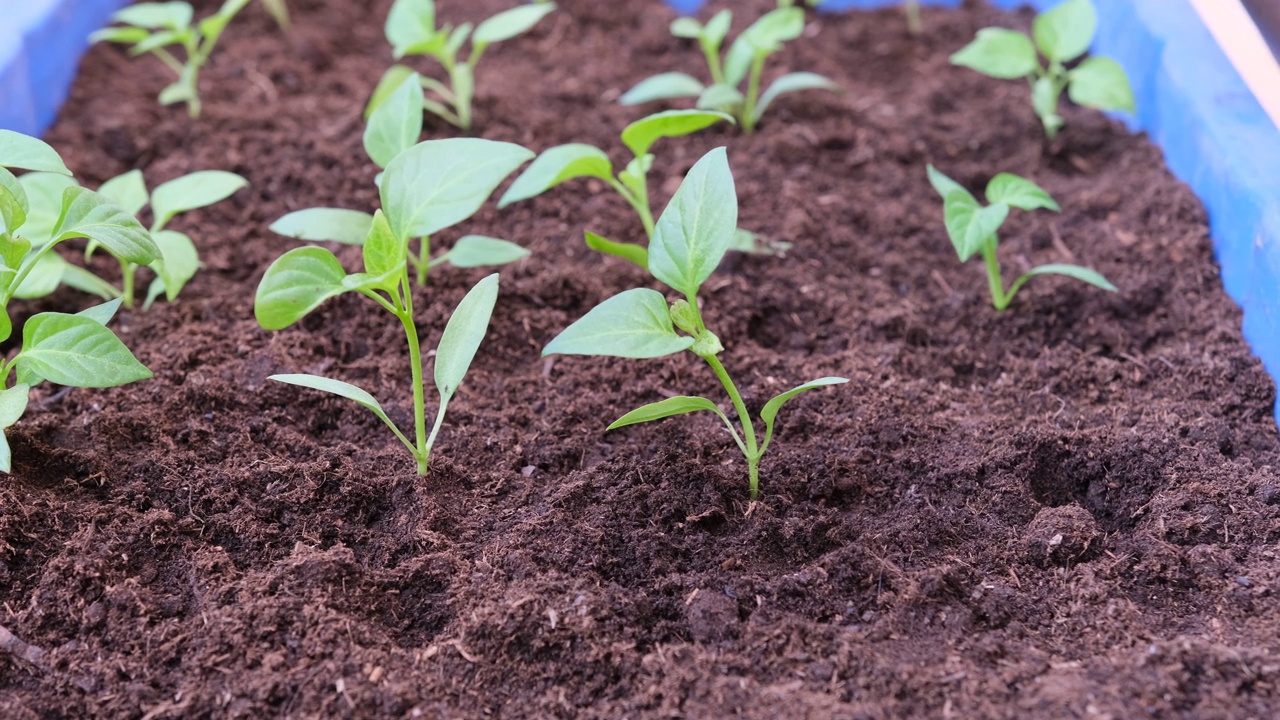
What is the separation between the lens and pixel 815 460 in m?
1.42

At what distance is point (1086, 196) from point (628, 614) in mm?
1328

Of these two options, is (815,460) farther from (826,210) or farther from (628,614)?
(826,210)

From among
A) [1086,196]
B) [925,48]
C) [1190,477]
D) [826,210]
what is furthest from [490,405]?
[925,48]

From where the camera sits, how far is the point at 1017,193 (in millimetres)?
1685

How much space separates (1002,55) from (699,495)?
1312 millimetres

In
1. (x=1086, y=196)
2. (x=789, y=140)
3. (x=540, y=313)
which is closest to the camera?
(x=540, y=313)

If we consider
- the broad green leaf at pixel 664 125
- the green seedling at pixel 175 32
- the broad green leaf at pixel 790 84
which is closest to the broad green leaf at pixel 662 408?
the broad green leaf at pixel 664 125

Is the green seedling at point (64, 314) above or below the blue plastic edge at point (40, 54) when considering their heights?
above

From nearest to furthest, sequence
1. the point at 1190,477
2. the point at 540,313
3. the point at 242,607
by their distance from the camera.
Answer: the point at 242,607, the point at 1190,477, the point at 540,313

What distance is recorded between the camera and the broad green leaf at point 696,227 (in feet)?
4.11

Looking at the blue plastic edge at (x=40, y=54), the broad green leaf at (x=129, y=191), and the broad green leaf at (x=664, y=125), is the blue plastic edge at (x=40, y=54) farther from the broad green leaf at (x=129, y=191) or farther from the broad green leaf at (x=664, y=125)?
the broad green leaf at (x=664, y=125)

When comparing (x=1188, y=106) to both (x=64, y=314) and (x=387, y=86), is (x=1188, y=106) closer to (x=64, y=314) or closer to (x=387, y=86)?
(x=387, y=86)

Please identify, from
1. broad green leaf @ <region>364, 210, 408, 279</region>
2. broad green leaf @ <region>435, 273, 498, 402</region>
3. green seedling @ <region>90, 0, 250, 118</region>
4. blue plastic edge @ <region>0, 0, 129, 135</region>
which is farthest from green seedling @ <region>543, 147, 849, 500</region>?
blue plastic edge @ <region>0, 0, 129, 135</region>

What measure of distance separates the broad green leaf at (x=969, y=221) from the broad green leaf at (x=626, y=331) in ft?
1.92
